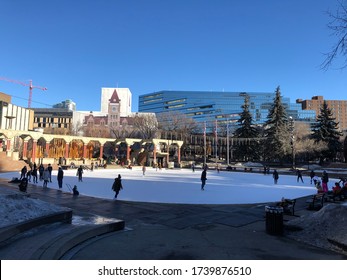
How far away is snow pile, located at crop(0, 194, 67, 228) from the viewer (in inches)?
253

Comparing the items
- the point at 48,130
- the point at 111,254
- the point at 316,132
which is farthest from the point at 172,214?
the point at 48,130

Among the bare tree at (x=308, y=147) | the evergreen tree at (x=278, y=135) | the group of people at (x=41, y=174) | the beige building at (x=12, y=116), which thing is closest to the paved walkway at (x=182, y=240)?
the group of people at (x=41, y=174)

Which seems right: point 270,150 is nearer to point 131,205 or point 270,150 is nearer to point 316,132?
point 316,132

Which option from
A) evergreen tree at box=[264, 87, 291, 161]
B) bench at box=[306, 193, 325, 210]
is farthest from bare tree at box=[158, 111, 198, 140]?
bench at box=[306, 193, 325, 210]

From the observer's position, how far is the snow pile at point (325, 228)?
6.25 meters

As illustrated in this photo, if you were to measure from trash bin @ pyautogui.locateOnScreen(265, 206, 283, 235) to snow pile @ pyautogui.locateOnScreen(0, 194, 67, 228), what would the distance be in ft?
20.3

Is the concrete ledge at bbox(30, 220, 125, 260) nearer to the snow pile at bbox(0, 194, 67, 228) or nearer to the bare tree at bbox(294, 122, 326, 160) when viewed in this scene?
the snow pile at bbox(0, 194, 67, 228)

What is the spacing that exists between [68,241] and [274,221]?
5.26 meters

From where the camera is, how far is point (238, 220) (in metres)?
8.84

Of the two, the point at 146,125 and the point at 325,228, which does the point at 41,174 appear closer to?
the point at 325,228

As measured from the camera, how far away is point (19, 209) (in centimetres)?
705

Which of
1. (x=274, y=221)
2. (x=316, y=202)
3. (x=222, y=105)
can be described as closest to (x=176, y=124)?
(x=222, y=105)

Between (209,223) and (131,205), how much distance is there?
4277 millimetres

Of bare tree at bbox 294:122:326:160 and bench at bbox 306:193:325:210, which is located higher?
bare tree at bbox 294:122:326:160
